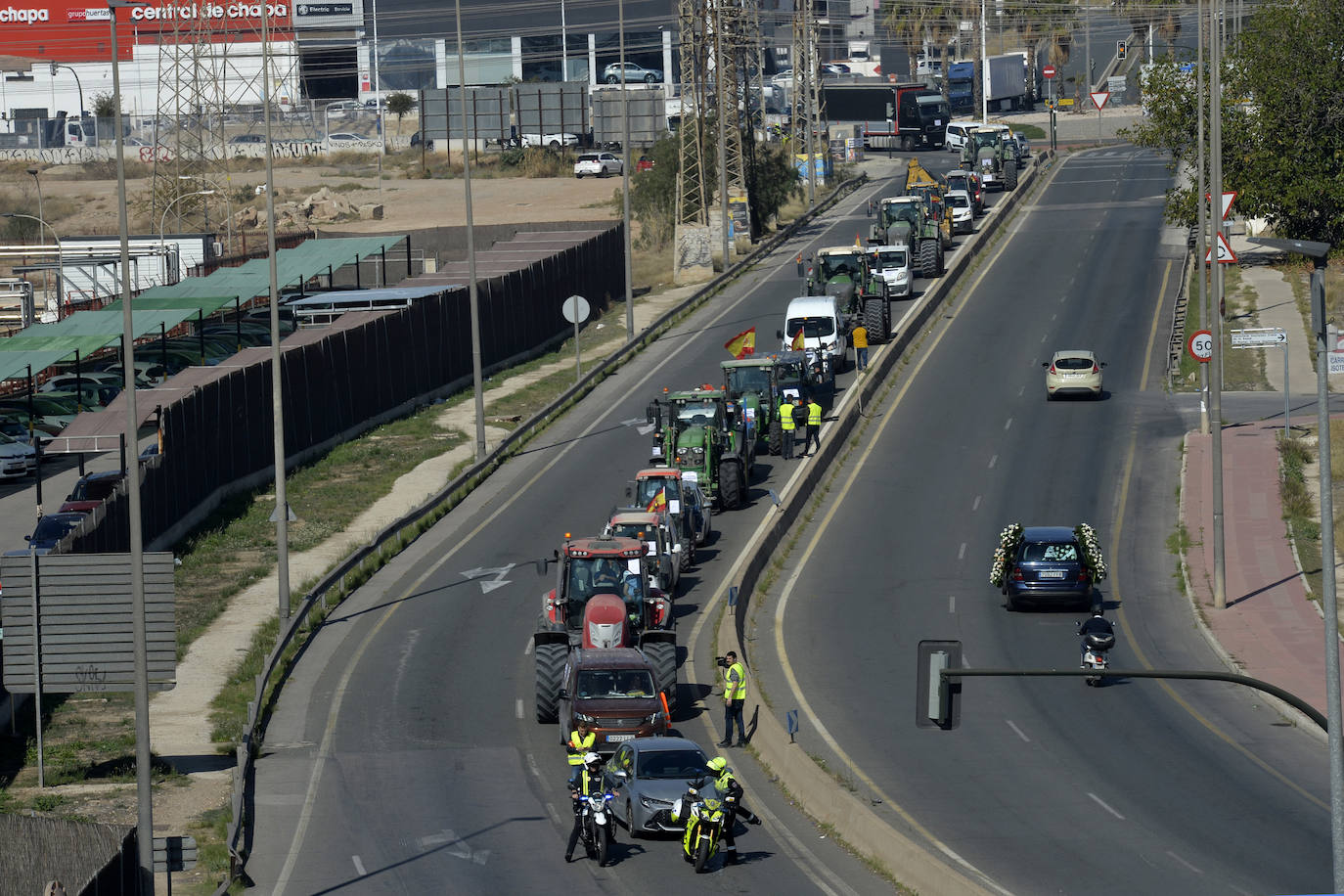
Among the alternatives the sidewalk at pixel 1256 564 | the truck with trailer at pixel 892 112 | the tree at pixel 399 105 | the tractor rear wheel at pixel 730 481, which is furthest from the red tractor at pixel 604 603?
the tree at pixel 399 105

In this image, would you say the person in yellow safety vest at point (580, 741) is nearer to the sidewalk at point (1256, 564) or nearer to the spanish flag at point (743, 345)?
the sidewalk at point (1256, 564)

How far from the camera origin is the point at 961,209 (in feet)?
265

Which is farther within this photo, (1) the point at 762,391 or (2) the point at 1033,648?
(1) the point at 762,391

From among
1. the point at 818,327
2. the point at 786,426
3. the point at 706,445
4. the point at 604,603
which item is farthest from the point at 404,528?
the point at 818,327

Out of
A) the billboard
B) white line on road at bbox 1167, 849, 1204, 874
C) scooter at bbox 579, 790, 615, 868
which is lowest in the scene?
white line on road at bbox 1167, 849, 1204, 874

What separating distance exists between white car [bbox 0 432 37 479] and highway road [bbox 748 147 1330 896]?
2504 centimetres

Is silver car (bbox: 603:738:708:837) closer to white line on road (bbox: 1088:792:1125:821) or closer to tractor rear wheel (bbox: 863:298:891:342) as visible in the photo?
white line on road (bbox: 1088:792:1125:821)

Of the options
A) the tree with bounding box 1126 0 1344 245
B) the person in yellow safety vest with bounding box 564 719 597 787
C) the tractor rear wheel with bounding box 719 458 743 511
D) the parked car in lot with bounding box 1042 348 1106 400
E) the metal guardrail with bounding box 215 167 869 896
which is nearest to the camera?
the person in yellow safety vest with bounding box 564 719 597 787

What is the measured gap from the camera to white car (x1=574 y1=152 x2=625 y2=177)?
415 ft

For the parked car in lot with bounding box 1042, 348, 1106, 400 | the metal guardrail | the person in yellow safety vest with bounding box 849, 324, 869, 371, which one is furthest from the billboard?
the parked car in lot with bounding box 1042, 348, 1106, 400

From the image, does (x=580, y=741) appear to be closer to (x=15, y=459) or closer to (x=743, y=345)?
(x=743, y=345)

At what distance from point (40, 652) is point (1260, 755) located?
20.0m

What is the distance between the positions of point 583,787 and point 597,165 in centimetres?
10527

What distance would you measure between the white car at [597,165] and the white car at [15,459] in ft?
249
